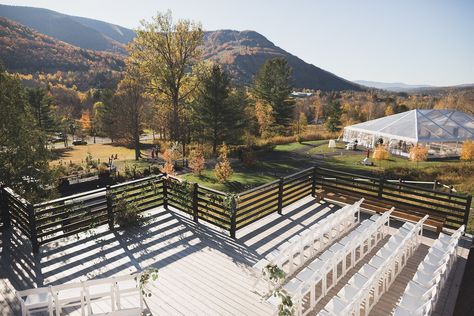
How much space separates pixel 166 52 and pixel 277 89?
17.5m

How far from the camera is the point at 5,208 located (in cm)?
749

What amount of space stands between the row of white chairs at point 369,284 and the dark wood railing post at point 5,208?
7493 millimetres

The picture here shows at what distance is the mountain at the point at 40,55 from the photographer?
84.7 m

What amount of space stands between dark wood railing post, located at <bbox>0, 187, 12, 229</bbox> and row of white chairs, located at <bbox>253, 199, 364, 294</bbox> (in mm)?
6154

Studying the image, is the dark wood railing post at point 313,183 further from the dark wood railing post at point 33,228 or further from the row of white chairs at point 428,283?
the dark wood railing post at point 33,228

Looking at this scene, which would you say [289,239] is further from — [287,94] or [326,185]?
[287,94]

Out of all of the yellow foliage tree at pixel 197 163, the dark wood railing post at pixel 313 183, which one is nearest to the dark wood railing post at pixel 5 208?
the dark wood railing post at pixel 313 183

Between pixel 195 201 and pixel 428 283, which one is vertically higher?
pixel 195 201

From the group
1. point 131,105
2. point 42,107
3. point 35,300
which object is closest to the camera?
point 35,300

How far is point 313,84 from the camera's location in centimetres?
15550

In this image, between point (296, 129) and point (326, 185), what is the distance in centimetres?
3175

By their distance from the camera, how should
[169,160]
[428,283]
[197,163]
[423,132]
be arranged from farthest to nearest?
[423,132]
[169,160]
[197,163]
[428,283]

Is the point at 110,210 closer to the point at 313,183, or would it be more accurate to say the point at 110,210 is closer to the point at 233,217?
the point at 233,217

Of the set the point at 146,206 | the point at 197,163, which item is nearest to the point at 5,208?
the point at 146,206
